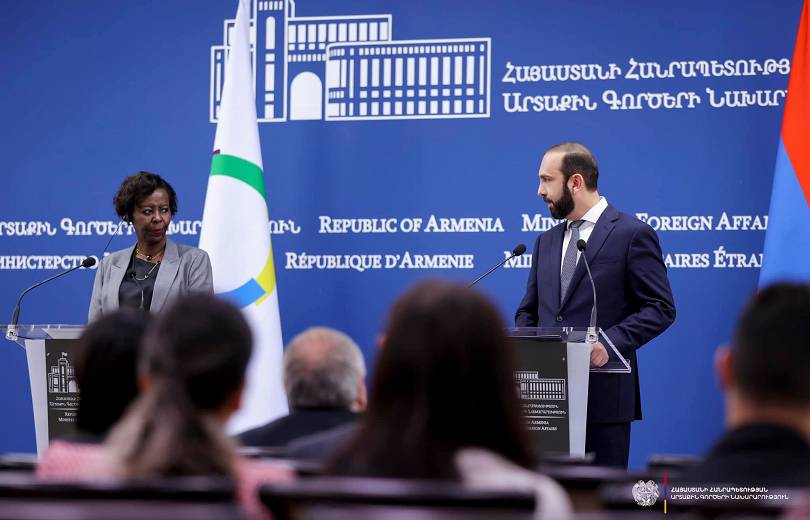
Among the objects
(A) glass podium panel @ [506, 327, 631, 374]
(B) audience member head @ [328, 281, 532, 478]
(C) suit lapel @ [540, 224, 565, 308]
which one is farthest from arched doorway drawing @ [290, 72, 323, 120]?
(B) audience member head @ [328, 281, 532, 478]

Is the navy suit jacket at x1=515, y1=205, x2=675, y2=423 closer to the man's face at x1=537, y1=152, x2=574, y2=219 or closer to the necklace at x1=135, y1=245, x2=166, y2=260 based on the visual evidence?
the man's face at x1=537, y1=152, x2=574, y2=219

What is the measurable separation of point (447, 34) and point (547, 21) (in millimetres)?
620

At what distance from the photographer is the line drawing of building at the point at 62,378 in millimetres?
4734

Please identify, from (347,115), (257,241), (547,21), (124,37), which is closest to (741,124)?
(547,21)

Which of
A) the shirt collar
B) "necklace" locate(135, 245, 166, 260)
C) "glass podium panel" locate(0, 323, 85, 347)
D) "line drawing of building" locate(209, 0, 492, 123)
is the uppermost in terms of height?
"line drawing of building" locate(209, 0, 492, 123)

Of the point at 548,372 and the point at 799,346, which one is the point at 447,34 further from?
the point at 799,346

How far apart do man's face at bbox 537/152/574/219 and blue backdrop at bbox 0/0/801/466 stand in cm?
126

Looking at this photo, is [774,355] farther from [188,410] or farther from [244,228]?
[244,228]

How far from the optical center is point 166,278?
5312 millimetres

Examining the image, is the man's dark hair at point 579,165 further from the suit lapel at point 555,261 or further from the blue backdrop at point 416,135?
the blue backdrop at point 416,135

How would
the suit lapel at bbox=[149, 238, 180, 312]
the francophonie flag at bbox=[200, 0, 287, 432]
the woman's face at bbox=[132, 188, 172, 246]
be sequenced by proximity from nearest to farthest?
1. the suit lapel at bbox=[149, 238, 180, 312]
2. the woman's face at bbox=[132, 188, 172, 246]
3. the francophonie flag at bbox=[200, 0, 287, 432]

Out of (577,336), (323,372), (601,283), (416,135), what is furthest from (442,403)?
(416,135)

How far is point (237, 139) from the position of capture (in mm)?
6383

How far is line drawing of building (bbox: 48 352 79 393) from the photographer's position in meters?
4.73
